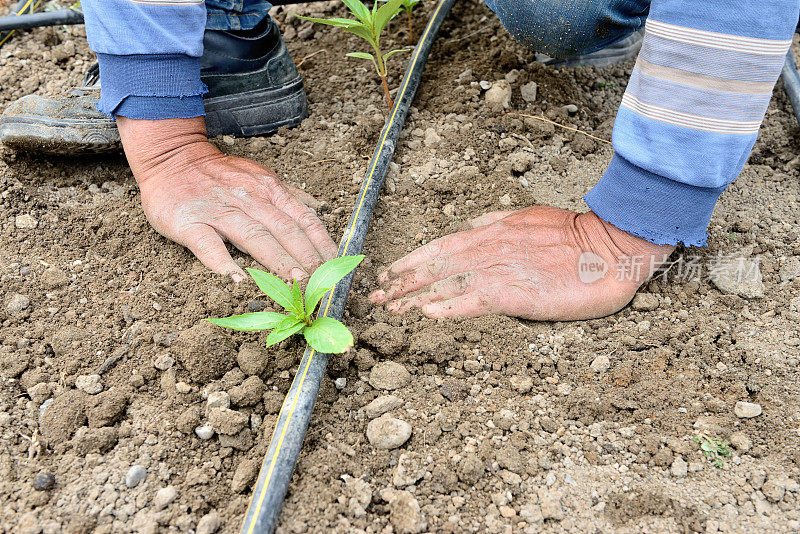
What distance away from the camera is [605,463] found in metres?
1.38

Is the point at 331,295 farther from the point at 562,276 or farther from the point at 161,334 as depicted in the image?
the point at 562,276

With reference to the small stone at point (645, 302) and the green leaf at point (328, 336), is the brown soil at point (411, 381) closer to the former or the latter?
the small stone at point (645, 302)

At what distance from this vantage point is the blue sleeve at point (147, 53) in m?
1.75

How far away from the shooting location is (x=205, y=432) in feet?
4.55

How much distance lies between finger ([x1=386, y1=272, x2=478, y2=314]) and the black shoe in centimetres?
100

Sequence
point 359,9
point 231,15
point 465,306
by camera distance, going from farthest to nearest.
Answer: point 231,15
point 359,9
point 465,306

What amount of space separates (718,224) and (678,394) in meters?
0.75

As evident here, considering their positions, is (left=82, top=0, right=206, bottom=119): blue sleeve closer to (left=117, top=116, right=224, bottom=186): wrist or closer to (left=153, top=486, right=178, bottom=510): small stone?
(left=117, top=116, right=224, bottom=186): wrist

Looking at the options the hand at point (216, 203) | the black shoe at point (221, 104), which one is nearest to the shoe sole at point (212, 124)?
the black shoe at point (221, 104)

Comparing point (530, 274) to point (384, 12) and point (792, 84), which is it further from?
point (792, 84)

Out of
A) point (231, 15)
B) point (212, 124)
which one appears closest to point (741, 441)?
point (212, 124)

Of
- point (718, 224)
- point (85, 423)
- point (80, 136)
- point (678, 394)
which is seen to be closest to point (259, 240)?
point (85, 423)

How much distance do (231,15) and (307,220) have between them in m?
0.86

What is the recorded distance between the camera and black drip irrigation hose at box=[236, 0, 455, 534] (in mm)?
1196
